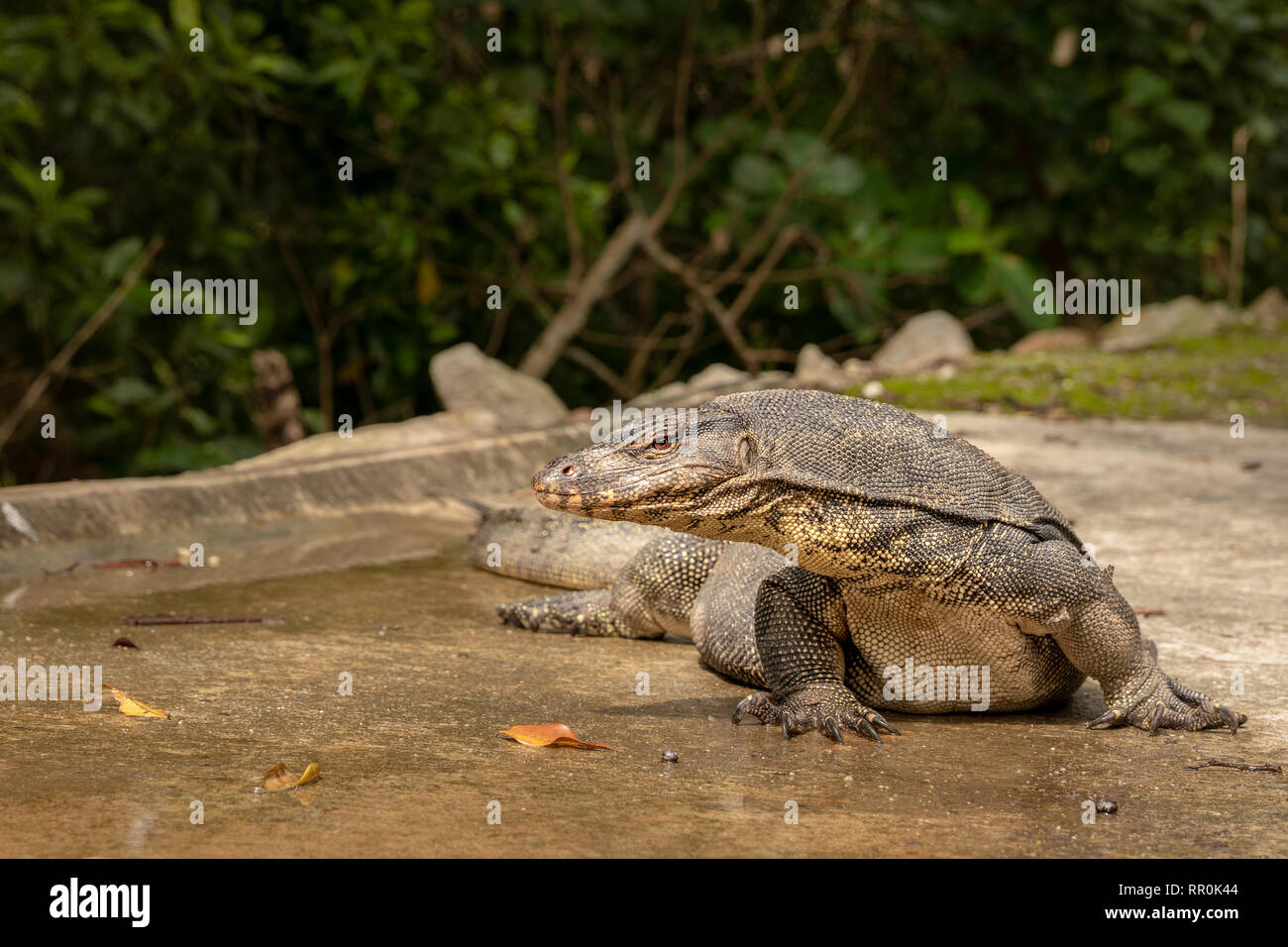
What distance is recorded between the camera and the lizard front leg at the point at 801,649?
3.85 meters

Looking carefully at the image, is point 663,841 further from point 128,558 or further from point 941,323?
point 941,323

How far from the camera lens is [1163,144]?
14703 mm

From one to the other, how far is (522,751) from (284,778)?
0.61 meters

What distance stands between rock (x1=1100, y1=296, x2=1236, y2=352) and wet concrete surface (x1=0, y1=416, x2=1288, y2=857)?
768cm

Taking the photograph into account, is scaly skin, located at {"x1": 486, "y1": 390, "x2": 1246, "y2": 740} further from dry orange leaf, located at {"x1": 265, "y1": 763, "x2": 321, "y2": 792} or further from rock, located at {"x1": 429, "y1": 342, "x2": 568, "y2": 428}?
rock, located at {"x1": 429, "y1": 342, "x2": 568, "y2": 428}

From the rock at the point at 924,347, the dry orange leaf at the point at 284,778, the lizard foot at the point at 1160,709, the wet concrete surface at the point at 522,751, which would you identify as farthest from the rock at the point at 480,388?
the dry orange leaf at the point at 284,778

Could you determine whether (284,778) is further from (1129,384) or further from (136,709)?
(1129,384)

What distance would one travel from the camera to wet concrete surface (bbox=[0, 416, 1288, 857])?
2.92 metres

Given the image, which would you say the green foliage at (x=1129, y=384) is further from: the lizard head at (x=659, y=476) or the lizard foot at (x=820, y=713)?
the lizard head at (x=659, y=476)

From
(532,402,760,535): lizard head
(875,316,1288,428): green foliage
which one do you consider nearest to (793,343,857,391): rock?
(875,316,1288,428): green foliage

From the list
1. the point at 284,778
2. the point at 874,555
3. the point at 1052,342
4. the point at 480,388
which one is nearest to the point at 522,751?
the point at 284,778

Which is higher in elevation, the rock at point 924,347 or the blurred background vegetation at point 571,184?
the blurred background vegetation at point 571,184

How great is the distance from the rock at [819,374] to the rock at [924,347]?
16.7 inches

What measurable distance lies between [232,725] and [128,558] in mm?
2432
